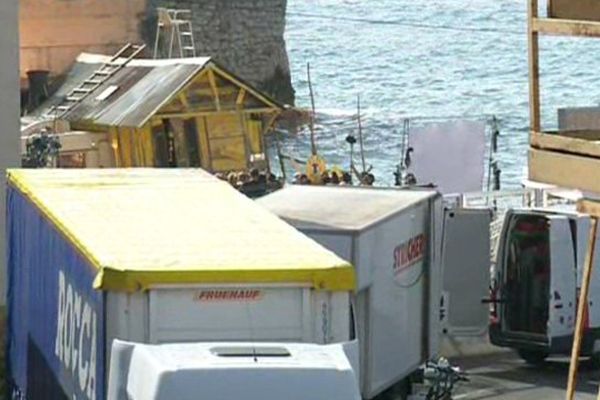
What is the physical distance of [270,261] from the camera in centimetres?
1182

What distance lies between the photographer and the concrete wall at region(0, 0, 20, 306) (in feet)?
72.5

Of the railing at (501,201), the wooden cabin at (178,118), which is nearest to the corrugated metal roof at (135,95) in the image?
the wooden cabin at (178,118)

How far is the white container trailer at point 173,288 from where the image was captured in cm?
1137

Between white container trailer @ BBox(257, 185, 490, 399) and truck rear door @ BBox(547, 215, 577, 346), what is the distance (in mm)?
1316

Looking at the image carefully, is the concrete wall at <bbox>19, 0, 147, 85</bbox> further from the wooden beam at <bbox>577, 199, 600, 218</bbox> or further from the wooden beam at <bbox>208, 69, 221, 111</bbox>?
the wooden beam at <bbox>577, 199, 600, 218</bbox>

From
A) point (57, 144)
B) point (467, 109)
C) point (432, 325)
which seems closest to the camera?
point (432, 325)

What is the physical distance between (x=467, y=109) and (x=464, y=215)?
2715 inches

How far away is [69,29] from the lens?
2645 inches

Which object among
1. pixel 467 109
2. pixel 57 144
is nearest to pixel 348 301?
pixel 57 144

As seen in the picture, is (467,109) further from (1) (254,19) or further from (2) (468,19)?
(2) (468,19)

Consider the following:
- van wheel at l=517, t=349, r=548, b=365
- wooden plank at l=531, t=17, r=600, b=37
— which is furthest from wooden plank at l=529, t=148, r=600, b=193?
van wheel at l=517, t=349, r=548, b=365

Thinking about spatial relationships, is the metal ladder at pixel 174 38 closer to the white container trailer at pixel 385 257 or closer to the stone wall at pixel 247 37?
the stone wall at pixel 247 37

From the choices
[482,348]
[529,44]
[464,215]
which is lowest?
[482,348]

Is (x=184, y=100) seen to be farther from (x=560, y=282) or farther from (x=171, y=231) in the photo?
(x=171, y=231)
